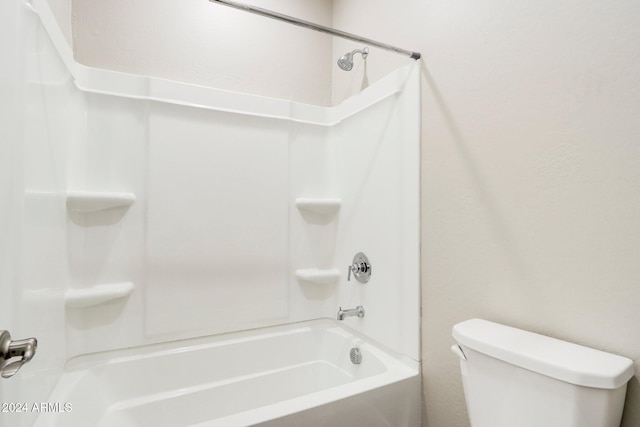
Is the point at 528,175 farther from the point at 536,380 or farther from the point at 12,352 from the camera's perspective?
the point at 12,352

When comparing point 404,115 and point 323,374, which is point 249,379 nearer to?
→ point 323,374

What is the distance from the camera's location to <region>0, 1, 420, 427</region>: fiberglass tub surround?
1.29 meters

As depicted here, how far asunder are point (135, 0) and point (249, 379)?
2.06m

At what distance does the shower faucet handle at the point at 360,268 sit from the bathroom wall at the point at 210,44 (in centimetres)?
110

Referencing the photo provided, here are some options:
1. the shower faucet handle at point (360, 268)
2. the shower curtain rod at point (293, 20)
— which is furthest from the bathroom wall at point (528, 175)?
the shower faucet handle at point (360, 268)

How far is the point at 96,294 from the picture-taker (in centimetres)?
143

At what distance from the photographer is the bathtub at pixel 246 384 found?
3.74ft

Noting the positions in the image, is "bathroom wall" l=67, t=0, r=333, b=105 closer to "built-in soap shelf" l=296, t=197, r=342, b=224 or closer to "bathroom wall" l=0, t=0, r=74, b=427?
"bathroom wall" l=0, t=0, r=74, b=427

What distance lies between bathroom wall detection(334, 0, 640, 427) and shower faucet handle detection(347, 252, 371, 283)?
1.24ft

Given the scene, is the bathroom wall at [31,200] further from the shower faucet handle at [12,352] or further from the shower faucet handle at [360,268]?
the shower faucet handle at [360,268]

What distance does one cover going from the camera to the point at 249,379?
1658mm

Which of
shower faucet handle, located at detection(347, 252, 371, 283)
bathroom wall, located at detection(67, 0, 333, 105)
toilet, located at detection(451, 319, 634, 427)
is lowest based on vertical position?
toilet, located at detection(451, 319, 634, 427)

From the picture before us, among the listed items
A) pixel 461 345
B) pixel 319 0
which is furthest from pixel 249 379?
pixel 319 0

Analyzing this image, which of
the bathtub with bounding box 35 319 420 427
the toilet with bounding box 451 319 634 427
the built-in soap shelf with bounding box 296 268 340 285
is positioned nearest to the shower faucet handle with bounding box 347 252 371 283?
the built-in soap shelf with bounding box 296 268 340 285
